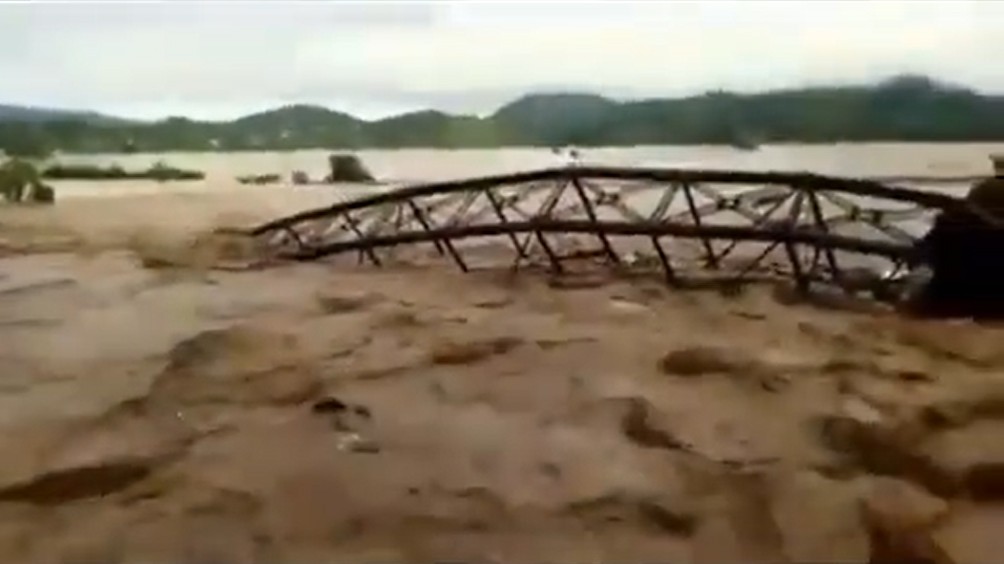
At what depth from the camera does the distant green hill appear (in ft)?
5.40

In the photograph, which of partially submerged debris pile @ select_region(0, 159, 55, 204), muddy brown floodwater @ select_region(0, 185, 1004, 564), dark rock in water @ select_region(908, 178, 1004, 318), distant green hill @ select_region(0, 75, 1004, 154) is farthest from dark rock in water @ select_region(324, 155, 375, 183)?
dark rock in water @ select_region(908, 178, 1004, 318)

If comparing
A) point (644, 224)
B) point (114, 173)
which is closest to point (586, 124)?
point (644, 224)

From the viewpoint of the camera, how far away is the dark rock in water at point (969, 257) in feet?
5.29

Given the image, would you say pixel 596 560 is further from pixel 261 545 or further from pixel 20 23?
pixel 20 23

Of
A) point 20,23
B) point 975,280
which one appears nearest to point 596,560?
point 975,280

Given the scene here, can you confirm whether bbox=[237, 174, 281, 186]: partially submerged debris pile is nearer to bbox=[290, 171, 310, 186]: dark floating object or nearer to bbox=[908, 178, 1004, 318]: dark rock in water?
bbox=[290, 171, 310, 186]: dark floating object

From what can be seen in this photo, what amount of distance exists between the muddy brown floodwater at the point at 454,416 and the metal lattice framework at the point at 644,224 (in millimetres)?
74

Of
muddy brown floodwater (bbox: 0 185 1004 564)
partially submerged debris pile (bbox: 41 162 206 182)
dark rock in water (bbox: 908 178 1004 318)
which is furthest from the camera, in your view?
partially submerged debris pile (bbox: 41 162 206 182)

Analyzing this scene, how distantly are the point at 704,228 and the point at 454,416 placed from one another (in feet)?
2.03

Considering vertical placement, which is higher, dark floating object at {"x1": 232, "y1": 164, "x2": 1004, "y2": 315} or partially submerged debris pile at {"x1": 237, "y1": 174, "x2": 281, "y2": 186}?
partially submerged debris pile at {"x1": 237, "y1": 174, "x2": 281, "y2": 186}

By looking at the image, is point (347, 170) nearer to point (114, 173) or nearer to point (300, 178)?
point (300, 178)

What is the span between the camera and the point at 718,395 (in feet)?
4.43

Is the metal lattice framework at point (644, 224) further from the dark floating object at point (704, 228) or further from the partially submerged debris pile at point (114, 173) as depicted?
the partially submerged debris pile at point (114, 173)

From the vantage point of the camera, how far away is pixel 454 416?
130cm
